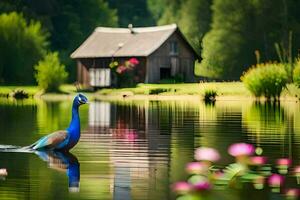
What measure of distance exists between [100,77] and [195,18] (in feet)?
69.9

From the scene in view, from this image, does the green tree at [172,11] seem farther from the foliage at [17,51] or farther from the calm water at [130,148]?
the calm water at [130,148]

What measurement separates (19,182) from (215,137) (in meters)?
10.6

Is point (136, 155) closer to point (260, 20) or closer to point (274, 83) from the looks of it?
point (274, 83)

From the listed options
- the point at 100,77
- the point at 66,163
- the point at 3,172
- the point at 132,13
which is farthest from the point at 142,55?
the point at 3,172

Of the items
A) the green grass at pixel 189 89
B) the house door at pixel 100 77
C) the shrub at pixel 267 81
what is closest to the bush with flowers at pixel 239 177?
the shrub at pixel 267 81

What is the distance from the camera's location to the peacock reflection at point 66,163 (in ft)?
50.2

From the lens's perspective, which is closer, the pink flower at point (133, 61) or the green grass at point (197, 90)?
the green grass at point (197, 90)

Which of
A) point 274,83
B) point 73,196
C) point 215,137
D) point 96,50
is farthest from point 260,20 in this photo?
point 73,196

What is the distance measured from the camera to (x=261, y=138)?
24.8 meters

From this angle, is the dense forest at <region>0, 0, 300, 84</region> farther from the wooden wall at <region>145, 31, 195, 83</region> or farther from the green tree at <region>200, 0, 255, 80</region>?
the wooden wall at <region>145, 31, 195, 83</region>

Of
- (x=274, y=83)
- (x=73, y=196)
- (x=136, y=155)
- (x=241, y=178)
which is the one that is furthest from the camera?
(x=274, y=83)

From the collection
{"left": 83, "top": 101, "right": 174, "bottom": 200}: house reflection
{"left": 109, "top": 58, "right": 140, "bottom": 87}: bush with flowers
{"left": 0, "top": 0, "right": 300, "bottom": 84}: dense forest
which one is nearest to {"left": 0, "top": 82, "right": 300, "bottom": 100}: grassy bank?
{"left": 109, "top": 58, "right": 140, "bottom": 87}: bush with flowers

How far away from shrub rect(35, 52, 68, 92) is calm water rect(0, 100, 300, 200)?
94.3 feet

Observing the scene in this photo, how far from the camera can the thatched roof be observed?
75.1 meters
